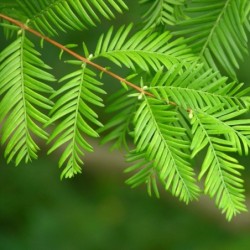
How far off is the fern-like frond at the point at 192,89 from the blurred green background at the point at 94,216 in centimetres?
129

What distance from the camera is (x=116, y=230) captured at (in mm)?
2287

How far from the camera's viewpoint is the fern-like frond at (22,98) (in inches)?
28.8

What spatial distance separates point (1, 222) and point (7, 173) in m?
0.21

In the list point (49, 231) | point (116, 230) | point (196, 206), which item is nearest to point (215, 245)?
point (196, 206)

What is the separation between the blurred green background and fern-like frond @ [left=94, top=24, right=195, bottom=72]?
1234 mm

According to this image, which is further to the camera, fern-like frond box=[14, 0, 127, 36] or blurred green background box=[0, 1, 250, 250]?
blurred green background box=[0, 1, 250, 250]

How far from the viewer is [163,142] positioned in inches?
28.1

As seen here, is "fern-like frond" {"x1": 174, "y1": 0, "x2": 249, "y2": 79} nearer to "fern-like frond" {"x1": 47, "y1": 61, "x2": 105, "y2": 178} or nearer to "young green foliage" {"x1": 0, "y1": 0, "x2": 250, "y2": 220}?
"young green foliage" {"x1": 0, "y1": 0, "x2": 250, "y2": 220}

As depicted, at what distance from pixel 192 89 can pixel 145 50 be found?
0.31 ft

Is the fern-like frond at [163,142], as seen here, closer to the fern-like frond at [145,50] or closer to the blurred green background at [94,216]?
the fern-like frond at [145,50]

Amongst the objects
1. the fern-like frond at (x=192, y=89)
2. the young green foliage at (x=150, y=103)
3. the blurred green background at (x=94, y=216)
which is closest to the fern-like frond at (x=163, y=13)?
the young green foliage at (x=150, y=103)

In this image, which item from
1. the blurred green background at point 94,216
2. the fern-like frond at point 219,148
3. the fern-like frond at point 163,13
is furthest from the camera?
the blurred green background at point 94,216

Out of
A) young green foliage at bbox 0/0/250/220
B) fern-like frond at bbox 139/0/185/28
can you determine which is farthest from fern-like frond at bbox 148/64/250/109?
fern-like frond at bbox 139/0/185/28

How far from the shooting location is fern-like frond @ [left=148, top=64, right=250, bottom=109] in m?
0.73
